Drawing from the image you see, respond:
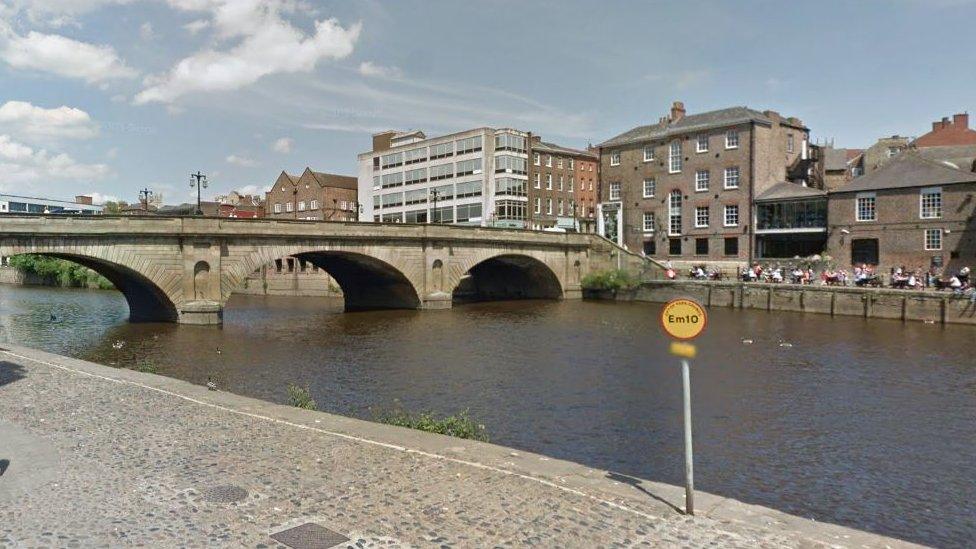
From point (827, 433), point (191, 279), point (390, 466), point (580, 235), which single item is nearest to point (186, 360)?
point (191, 279)

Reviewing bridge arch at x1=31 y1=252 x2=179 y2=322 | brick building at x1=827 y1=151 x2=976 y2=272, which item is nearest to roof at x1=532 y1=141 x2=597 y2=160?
brick building at x1=827 y1=151 x2=976 y2=272

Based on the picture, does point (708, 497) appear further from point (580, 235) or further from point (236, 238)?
point (580, 235)

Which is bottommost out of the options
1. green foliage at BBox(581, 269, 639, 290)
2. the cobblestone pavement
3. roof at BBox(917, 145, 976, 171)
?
the cobblestone pavement

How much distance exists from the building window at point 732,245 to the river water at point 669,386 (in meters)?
17.7

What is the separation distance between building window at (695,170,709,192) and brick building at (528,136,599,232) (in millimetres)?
14272

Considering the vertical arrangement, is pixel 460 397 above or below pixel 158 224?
below

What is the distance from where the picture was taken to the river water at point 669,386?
13.9 metres

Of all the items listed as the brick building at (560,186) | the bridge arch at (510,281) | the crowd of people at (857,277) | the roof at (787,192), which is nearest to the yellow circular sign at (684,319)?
the crowd of people at (857,277)

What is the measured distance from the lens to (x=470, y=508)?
835 centimetres

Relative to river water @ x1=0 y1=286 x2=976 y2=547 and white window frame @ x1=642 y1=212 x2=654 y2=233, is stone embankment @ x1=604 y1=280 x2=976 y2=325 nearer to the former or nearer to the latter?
river water @ x1=0 y1=286 x2=976 y2=547

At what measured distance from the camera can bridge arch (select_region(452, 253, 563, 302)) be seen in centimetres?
6481

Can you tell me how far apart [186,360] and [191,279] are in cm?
1334

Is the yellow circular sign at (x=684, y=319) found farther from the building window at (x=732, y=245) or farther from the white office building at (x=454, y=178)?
the white office building at (x=454, y=178)

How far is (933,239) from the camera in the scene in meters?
51.8
